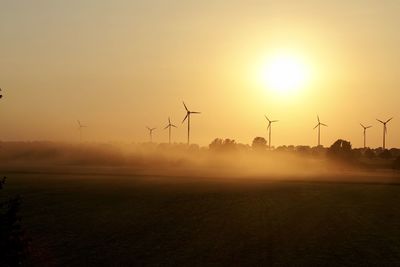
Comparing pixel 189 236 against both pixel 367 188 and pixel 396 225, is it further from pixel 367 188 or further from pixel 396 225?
pixel 367 188

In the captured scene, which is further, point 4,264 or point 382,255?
point 382,255

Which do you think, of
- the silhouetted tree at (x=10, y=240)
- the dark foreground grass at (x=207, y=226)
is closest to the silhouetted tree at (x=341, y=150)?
the dark foreground grass at (x=207, y=226)

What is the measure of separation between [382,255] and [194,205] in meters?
27.2

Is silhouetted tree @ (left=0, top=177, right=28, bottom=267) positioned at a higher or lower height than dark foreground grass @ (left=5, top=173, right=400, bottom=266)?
higher

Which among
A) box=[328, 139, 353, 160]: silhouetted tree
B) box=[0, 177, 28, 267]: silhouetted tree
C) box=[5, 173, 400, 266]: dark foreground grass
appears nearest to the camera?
box=[0, 177, 28, 267]: silhouetted tree

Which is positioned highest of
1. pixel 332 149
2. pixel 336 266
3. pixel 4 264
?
pixel 332 149

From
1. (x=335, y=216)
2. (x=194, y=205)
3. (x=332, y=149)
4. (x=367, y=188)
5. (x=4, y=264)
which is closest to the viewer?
(x=4, y=264)

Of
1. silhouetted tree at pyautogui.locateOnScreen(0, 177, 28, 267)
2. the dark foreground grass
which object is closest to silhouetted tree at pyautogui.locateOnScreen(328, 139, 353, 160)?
the dark foreground grass

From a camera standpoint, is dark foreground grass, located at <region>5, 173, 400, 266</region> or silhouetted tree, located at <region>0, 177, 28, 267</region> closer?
silhouetted tree, located at <region>0, 177, 28, 267</region>

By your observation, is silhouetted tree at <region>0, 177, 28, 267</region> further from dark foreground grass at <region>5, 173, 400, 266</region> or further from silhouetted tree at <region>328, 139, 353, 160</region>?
Result: silhouetted tree at <region>328, 139, 353, 160</region>

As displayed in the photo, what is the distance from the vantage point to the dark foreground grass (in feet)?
148

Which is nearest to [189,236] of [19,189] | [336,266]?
[336,266]

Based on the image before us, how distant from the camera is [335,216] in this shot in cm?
6356

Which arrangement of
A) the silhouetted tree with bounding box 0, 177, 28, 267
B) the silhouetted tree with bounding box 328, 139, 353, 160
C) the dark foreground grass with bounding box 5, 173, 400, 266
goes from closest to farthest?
the silhouetted tree with bounding box 0, 177, 28, 267, the dark foreground grass with bounding box 5, 173, 400, 266, the silhouetted tree with bounding box 328, 139, 353, 160
